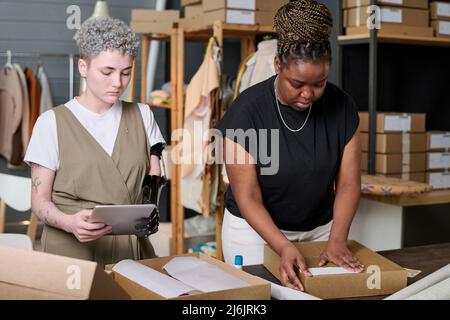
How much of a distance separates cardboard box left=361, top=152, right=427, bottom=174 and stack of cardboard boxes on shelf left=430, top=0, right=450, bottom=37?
74 cm

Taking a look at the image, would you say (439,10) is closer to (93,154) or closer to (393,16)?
(393,16)

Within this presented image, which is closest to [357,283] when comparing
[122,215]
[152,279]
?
[152,279]

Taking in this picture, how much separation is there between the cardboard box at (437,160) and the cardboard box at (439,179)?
4 centimetres

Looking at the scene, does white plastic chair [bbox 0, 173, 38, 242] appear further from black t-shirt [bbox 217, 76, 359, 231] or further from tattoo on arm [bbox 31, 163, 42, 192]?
black t-shirt [bbox 217, 76, 359, 231]

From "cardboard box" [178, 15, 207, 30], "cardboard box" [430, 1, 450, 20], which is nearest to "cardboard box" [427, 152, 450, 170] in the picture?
"cardboard box" [430, 1, 450, 20]

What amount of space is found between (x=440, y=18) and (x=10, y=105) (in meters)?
3.27

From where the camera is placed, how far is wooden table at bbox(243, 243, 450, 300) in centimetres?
164

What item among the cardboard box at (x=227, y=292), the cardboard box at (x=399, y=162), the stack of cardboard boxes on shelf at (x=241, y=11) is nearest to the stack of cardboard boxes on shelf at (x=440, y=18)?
the cardboard box at (x=399, y=162)

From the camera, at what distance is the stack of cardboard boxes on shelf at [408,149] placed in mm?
3354

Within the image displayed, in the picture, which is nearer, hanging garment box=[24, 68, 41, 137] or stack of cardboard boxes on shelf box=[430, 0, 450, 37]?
stack of cardboard boxes on shelf box=[430, 0, 450, 37]

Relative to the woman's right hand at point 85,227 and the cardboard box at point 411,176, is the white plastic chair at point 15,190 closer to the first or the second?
the woman's right hand at point 85,227

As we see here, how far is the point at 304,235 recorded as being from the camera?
6.50ft

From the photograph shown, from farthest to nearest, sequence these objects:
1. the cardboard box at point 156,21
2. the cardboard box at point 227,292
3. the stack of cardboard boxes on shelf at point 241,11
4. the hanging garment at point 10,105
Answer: the hanging garment at point 10,105 → the cardboard box at point 156,21 → the stack of cardboard boxes on shelf at point 241,11 → the cardboard box at point 227,292
